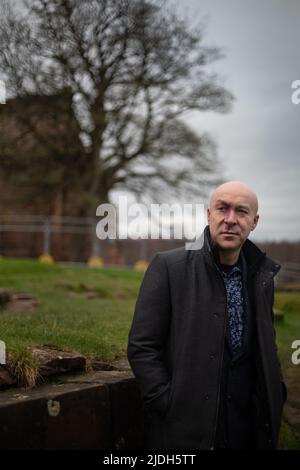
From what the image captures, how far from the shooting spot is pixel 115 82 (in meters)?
16.5

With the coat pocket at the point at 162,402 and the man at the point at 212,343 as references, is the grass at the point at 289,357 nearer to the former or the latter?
the man at the point at 212,343

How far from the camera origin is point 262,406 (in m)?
3.27

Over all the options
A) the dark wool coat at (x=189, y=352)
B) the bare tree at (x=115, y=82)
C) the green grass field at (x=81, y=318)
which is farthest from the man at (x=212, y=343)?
the bare tree at (x=115, y=82)

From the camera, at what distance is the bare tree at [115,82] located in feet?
36.8

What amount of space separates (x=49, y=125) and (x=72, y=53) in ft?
19.0

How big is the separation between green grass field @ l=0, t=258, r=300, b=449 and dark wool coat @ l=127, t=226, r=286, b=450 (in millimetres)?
1025

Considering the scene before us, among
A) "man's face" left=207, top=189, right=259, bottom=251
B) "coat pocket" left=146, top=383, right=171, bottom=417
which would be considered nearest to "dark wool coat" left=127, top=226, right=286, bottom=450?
"coat pocket" left=146, top=383, right=171, bottom=417

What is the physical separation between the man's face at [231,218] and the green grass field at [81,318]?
1.54 meters

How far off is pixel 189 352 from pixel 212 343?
5.5 inches

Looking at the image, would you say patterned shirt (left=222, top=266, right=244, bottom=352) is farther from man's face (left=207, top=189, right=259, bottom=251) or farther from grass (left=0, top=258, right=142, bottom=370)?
grass (left=0, top=258, right=142, bottom=370)

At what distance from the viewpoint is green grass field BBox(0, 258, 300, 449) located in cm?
455

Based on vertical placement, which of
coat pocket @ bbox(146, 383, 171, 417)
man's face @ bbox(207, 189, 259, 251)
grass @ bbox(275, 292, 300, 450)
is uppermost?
man's face @ bbox(207, 189, 259, 251)

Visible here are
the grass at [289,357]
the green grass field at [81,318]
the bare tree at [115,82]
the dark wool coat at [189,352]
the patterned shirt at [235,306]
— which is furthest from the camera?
the bare tree at [115,82]

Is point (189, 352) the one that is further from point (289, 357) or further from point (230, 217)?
point (289, 357)
